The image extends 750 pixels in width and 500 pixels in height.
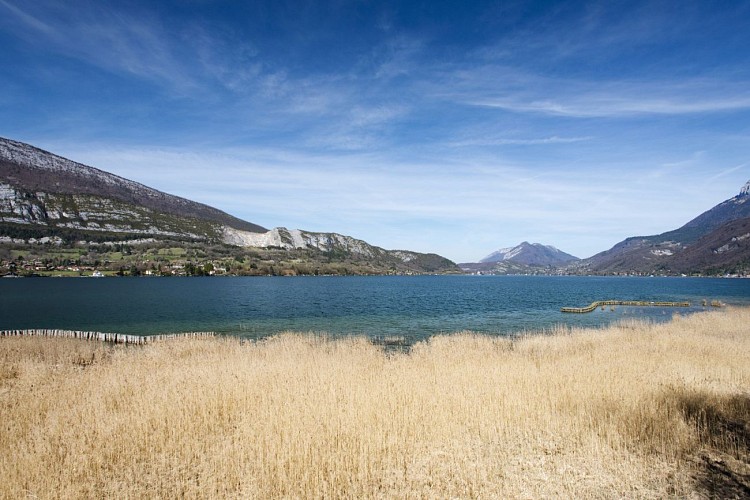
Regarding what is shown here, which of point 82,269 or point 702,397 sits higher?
point 82,269

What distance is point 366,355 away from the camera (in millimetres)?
19062

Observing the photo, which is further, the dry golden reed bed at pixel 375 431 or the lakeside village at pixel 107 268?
the lakeside village at pixel 107 268

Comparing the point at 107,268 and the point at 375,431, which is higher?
the point at 107,268

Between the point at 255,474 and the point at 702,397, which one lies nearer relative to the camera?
the point at 255,474

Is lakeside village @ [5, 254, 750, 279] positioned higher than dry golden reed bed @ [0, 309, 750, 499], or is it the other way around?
lakeside village @ [5, 254, 750, 279]

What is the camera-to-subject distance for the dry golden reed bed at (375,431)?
271 inches

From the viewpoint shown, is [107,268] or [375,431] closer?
[375,431]

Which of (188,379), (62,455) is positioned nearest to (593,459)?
(62,455)

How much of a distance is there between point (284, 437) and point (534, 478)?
4996mm

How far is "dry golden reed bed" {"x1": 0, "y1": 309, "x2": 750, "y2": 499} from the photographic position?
6.89 m

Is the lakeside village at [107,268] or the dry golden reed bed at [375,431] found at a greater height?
the lakeside village at [107,268]

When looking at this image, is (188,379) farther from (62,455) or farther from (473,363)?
(473,363)

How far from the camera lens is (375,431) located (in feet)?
29.0

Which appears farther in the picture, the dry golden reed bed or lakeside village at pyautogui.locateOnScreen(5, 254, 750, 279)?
lakeside village at pyautogui.locateOnScreen(5, 254, 750, 279)
